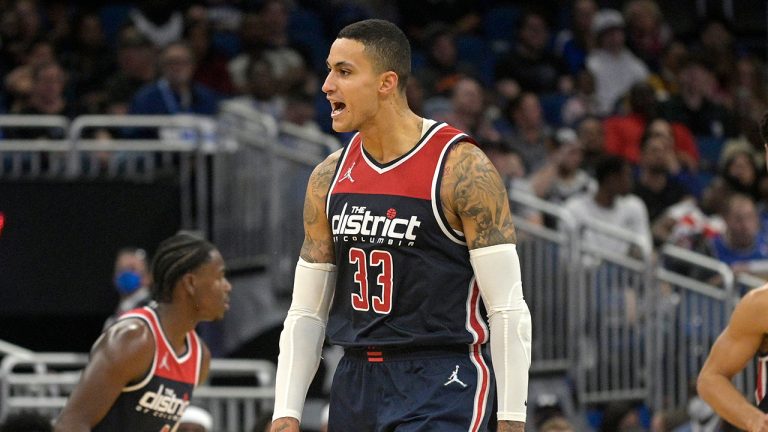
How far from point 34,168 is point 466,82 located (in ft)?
12.8

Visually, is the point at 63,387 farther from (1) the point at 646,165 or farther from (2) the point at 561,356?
(1) the point at 646,165

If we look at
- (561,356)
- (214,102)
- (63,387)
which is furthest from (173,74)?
(561,356)

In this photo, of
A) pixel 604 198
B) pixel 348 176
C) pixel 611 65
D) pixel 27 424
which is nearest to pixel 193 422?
pixel 27 424

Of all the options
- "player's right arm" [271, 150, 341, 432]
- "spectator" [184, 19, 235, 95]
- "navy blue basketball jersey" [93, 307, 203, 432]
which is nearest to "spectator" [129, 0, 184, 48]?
"spectator" [184, 19, 235, 95]

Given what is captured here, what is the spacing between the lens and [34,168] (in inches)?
445

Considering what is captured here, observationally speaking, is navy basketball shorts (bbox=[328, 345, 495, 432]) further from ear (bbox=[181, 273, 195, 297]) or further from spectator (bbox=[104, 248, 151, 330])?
spectator (bbox=[104, 248, 151, 330])

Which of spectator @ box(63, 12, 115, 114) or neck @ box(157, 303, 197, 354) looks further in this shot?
spectator @ box(63, 12, 115, 114)

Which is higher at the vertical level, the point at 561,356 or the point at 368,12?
the point at 368,12

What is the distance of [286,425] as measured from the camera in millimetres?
5074

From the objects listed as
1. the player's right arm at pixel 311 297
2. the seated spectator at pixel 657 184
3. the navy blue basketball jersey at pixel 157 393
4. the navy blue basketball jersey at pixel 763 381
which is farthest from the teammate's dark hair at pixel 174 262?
the seated spectator at pixel 657 184

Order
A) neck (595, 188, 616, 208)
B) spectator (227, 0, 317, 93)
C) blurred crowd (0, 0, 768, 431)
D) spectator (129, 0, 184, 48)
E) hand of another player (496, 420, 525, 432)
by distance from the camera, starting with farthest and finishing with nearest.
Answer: spectator (129, 0, 184, 48), spectator (227, 0, 317, 93), blurred crowd (0, 0, 768, 431), neck (595, 188, 616, 208), hand of another player (496, 420, 525, 432)

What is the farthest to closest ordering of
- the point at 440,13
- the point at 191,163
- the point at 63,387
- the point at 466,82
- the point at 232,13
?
the point at 440,13, the point at 232,13, the point at 466,82, the point at 191,163, the point at 63,387

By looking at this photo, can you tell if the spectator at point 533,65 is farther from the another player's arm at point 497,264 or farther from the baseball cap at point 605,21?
the another player's arm at point 497,264

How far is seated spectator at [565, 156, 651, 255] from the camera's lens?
1188 centimetres
